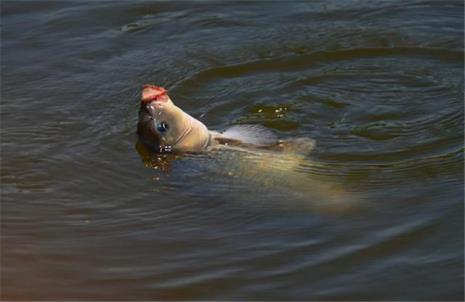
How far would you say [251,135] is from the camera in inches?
241

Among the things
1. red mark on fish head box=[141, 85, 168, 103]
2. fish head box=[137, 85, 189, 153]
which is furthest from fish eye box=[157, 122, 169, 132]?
red mark on fish head box=[141, 85, 168, 103]

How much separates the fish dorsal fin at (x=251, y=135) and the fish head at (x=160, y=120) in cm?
34

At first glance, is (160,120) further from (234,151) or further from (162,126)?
(234,151)

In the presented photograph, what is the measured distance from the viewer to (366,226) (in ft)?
16.5

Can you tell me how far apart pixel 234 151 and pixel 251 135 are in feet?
1.17

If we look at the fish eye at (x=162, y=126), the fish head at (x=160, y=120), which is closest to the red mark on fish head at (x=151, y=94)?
the fish head at (x=160, y=120)

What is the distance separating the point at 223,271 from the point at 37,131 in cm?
237

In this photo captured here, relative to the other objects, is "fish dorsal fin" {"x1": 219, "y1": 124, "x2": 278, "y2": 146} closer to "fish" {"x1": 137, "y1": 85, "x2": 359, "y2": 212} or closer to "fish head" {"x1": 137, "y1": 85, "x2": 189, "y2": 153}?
"fish" {"x1": 137, "y1": 85, "x2": 359, "y2": 212}

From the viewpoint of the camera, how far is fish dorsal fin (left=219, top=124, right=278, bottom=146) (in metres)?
5.99

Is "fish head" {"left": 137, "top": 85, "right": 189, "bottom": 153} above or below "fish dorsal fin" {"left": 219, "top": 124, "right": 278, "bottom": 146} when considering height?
below

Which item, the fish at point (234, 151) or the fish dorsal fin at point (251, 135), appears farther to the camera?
the fish dorsal fin at point (251, 135)

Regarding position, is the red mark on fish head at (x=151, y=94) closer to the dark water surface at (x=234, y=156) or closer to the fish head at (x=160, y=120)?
the fish head at (x=160, y=120)

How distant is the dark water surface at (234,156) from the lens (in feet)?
15.3

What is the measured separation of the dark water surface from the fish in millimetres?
26
